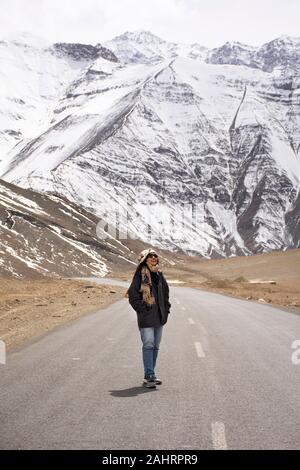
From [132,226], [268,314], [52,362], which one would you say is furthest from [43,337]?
[132,226]

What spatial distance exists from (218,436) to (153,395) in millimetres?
2426

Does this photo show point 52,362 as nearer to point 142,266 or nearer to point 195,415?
point 142,266

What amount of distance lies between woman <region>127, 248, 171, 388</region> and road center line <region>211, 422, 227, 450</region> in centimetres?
256

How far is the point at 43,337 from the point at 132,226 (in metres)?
174

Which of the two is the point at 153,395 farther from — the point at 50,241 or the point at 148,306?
the point at 50,241

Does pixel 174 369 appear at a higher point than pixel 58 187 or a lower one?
lower

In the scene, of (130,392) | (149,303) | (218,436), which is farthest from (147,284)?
(218,436)

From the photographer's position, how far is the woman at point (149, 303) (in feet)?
32.8

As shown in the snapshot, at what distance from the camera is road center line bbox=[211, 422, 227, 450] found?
21.7 feet

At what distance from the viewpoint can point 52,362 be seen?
12.2 meters

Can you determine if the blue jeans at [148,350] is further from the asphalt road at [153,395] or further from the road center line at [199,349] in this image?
the road center line at [199,349]

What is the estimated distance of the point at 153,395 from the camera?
9.30 m

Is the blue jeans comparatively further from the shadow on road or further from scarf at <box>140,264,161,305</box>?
scarf at <box>140,264,161,305</box>

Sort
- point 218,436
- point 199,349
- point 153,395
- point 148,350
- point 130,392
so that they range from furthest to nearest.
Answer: point 199,349 < point 148,350 < point 130,392 < point 153,395 < point 218,436
